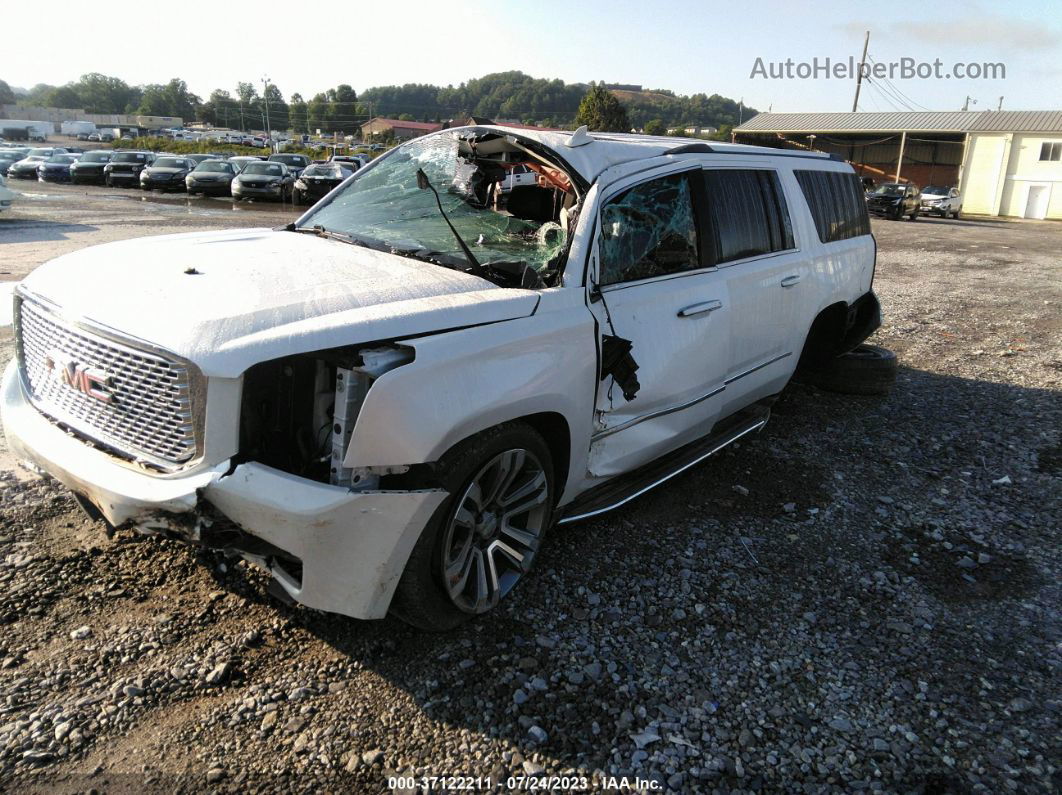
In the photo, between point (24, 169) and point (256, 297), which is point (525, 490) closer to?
point (256, 297)

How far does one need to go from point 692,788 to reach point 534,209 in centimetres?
264

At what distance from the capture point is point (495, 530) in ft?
9.95

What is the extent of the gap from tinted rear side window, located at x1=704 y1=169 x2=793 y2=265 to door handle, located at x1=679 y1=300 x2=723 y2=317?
0.81 ft

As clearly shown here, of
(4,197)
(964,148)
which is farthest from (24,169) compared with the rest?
(964,148)

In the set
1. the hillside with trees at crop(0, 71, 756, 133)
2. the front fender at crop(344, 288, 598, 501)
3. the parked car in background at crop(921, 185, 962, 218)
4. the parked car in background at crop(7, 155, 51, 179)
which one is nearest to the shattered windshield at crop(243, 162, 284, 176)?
the parked car in background at crop(7, 155, 51, 179)

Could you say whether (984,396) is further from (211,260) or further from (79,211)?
(79,211)

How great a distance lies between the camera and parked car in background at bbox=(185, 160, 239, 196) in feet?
85.1

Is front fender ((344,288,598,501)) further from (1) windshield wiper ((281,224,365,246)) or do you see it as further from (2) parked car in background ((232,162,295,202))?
(2) parked car in background ((232,162,295,202))

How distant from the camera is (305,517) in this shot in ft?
7.67

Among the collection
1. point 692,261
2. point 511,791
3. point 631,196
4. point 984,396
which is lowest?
point 511,791

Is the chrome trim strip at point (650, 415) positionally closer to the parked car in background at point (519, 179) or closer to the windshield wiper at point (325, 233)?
the parked car in background at point (519, 179)

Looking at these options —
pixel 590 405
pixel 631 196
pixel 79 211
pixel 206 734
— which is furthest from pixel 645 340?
pixel 79 211

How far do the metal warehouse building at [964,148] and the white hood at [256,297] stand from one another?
39.7 metres

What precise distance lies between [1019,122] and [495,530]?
50.7 metres
